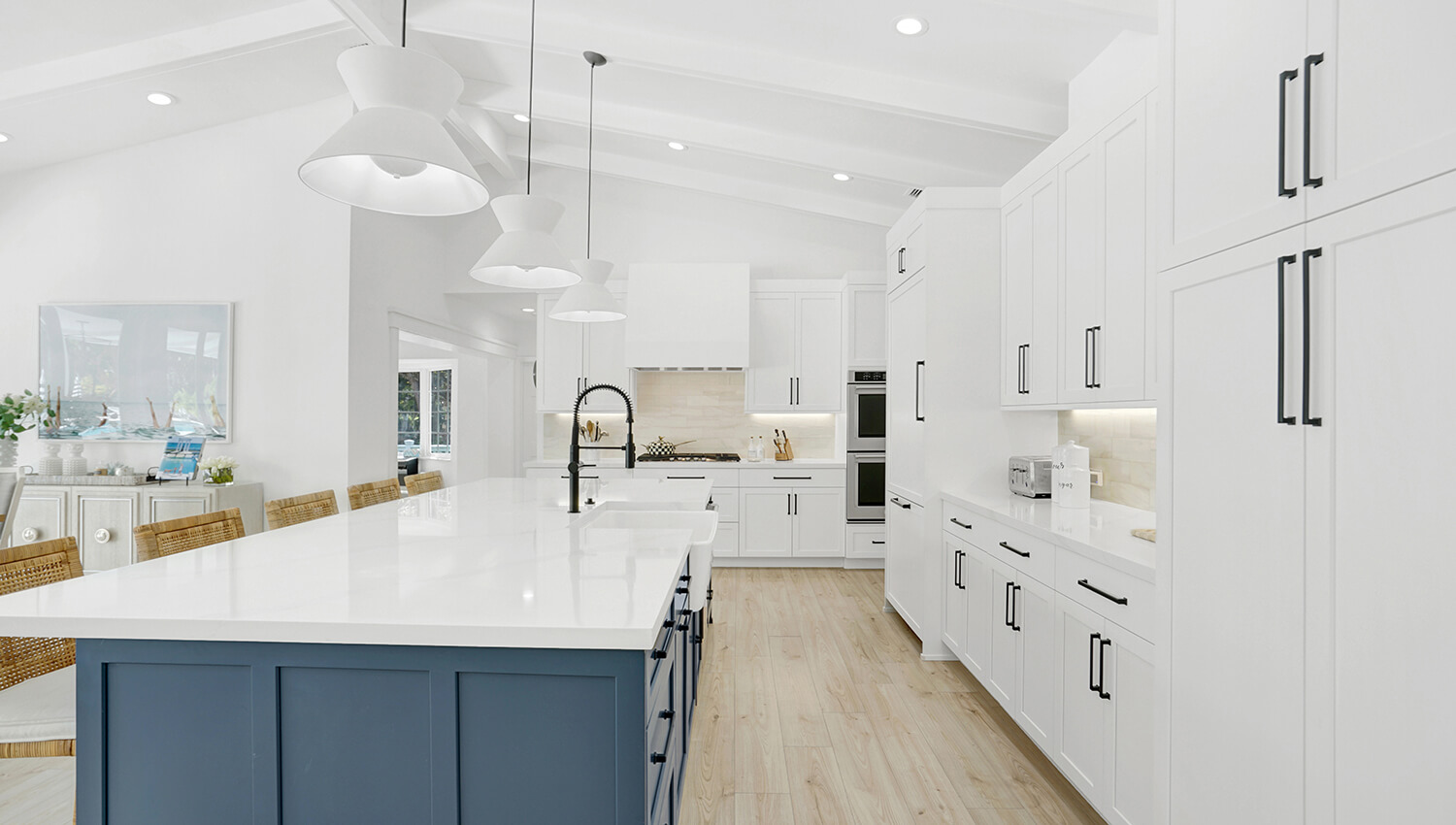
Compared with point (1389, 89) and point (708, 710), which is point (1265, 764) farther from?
point (708, 710)

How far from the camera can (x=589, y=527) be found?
241 centimetres

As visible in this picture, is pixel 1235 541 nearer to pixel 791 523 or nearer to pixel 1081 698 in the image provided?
pixel 1081 698

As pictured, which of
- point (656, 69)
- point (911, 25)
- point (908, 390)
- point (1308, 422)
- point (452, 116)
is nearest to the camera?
point (1308, 422)

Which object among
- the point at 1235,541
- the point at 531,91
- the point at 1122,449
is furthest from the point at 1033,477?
the point at 531,91

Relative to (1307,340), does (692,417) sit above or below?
below

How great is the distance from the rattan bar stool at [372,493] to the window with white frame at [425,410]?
5.46 metres

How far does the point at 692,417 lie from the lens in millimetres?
6648

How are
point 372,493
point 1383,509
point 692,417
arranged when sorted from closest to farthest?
point 1383,509
point 372,493
point 692,417

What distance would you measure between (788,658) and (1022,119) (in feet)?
10.2

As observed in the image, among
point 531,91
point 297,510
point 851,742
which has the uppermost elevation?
point 531,91

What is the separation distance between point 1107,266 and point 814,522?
12.3 feet

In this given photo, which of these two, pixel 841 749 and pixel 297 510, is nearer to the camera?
pixel 841 749

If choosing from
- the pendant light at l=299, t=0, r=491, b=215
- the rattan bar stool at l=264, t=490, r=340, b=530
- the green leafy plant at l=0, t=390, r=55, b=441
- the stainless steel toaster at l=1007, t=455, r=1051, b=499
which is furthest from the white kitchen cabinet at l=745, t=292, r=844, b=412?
the green leafy plant at l=0, t=390, r=55, b=441

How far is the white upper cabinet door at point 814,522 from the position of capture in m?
5.99
